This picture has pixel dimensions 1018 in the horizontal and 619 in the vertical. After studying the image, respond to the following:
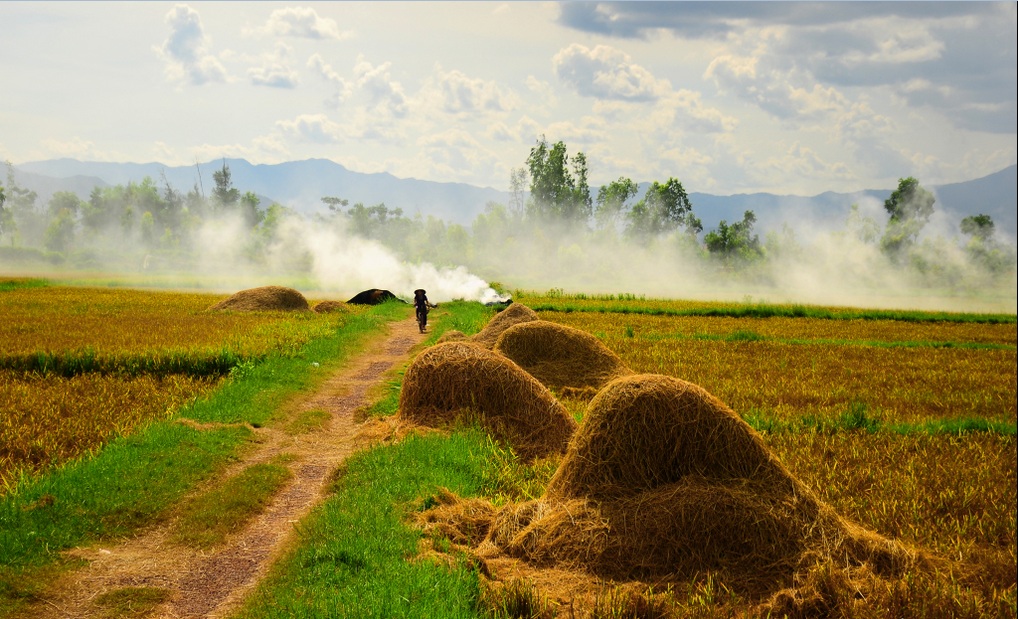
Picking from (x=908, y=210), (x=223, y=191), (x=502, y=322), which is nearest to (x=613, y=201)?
(x=908, y=210)

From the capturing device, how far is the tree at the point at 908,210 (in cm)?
8862

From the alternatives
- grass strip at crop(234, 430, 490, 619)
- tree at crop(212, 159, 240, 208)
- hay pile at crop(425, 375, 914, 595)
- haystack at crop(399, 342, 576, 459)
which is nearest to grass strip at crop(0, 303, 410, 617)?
grass strip at crop(234, 430, 490, 619)

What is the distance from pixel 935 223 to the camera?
94.6 meters

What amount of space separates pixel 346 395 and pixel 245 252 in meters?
80.9

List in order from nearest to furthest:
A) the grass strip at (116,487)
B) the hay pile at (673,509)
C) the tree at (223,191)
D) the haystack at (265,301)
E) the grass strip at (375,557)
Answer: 1. the grass strip at (375,557)
2. the hay pile at (673,509)
3. the grass strip at (116,487)
4. the haystack at (265,301)
5. the tree at (223,191)

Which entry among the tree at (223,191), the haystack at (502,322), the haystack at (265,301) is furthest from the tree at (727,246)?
the tree at (223,191)

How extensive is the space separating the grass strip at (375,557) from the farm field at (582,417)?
A: 24mm

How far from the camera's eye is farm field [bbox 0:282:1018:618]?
5992mm

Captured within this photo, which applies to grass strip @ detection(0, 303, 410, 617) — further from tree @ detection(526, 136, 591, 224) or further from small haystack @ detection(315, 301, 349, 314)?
tree @ detection(526, 136, 591, 224)

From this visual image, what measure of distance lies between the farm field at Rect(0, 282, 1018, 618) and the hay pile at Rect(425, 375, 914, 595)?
1.04 feet

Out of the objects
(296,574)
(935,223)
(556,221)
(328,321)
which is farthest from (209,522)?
(935,223)

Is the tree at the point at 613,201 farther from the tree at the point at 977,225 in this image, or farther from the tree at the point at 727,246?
the tree at the point at 977,225

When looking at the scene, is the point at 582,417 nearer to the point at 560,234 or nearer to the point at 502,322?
the point at 502,322

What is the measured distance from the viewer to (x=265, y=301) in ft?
96.4
